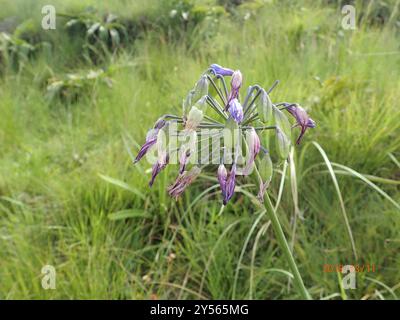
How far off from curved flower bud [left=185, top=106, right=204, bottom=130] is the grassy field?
0.83m

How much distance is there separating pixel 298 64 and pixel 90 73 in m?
1.51

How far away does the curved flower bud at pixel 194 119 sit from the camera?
92cm

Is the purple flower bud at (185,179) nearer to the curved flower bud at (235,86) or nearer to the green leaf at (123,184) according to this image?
the curved flower bud at (235,86)

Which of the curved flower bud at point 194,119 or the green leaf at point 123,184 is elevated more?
the curved flower bud at point 194,119

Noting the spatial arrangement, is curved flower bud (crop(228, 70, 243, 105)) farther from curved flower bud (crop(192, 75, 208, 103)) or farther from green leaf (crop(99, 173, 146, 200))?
green leaf (crop(99, 173, 146, 200))

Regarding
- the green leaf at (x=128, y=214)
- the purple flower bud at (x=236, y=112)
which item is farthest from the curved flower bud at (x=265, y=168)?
the green leaf at (x=128, y=214)

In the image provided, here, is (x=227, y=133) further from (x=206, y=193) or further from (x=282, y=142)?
(x=206, y=193)

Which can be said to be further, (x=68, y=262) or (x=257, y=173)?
(x=68, y=262)

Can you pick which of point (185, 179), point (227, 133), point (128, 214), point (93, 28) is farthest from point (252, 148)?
point (93, 28)

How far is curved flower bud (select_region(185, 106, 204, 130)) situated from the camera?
920 millimetres

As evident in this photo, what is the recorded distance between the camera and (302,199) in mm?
2279

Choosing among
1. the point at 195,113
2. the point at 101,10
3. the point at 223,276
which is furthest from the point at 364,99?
the point at 101,10

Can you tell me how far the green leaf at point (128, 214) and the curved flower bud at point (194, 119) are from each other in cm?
132
